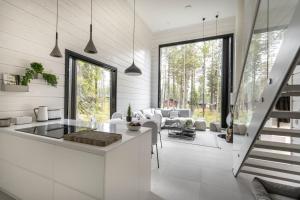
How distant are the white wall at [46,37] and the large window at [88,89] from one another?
0.18m

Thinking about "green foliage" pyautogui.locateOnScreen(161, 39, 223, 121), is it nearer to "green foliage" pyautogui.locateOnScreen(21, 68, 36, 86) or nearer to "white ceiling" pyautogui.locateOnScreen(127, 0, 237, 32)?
"white ceiling" pyautogui.locateOnScreen(127, 0, 237, 32)

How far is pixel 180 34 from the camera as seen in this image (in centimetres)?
687

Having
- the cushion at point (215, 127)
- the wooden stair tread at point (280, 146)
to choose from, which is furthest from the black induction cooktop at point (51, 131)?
the cushion at point (215, 127)

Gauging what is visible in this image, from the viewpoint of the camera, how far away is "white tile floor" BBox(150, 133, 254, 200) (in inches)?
82.4

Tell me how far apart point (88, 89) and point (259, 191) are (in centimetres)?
368

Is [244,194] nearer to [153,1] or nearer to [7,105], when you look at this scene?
[7,105]

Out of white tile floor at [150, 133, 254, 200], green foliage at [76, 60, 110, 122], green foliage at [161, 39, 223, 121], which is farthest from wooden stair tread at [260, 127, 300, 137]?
green foliage at [161, 39, 223, 121]

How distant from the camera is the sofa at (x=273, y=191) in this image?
1.97 meters

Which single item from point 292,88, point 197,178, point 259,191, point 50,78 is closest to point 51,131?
point 50,78

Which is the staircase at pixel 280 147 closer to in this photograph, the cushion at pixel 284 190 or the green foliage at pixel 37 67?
the cushion at pixel 284 190

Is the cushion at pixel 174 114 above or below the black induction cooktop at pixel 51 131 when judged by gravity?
below

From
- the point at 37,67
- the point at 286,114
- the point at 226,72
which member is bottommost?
the point at 286,114

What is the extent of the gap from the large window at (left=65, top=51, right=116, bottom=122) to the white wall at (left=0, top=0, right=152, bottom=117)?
183 mm

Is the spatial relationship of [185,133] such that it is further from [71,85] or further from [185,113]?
[71,85]
